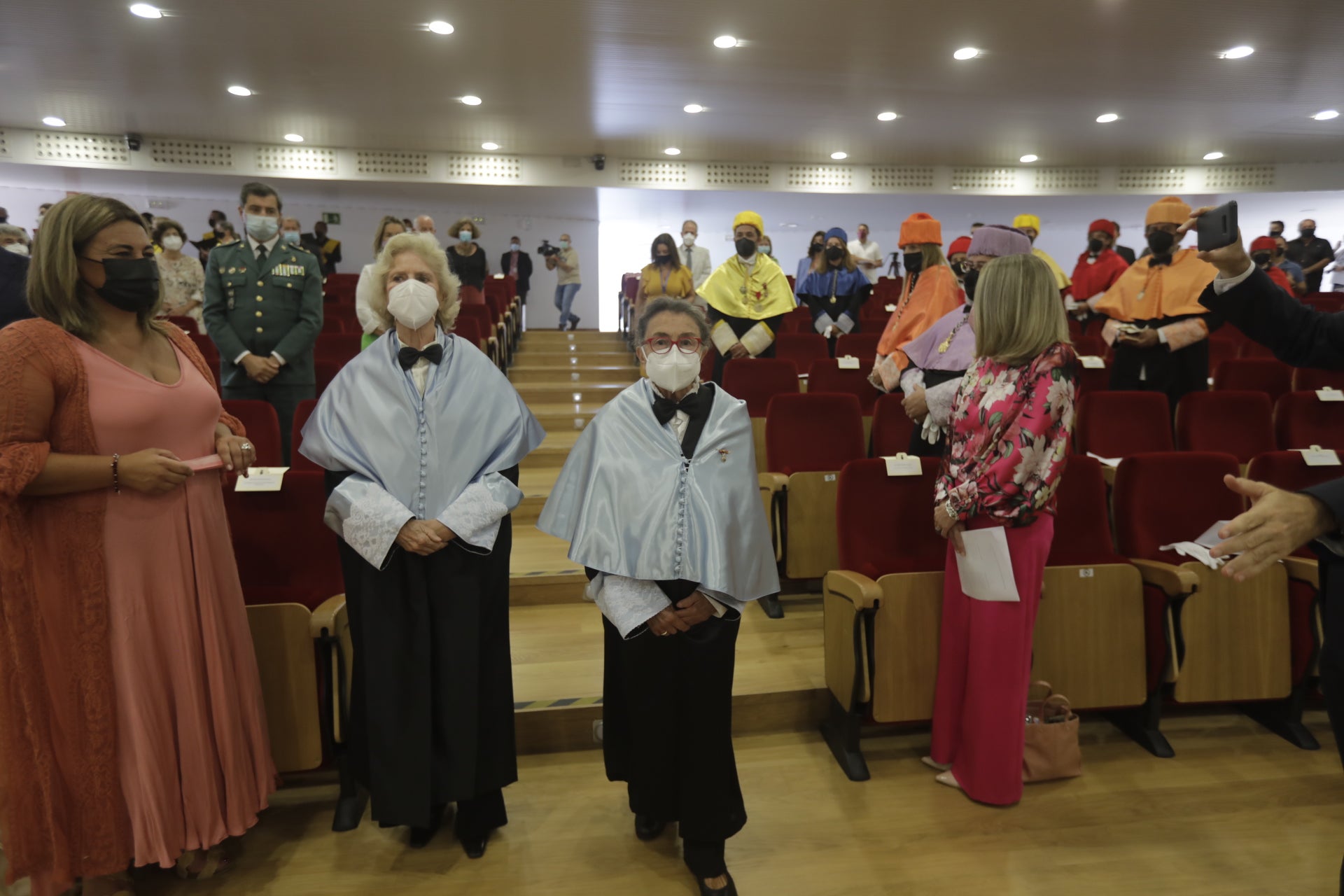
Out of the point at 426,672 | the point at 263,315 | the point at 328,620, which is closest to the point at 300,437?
the point at 263,315

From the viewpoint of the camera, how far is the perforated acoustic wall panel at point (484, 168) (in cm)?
1020

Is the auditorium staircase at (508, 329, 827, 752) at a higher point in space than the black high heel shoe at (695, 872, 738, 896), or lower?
higher

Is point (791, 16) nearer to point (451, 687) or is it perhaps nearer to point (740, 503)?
point (740, 503)

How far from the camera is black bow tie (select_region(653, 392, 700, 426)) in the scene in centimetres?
175

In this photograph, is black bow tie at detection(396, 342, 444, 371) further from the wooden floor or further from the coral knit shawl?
the wooden floor

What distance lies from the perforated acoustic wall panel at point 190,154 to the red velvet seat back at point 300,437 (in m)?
8.13

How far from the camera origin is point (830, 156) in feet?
34.3

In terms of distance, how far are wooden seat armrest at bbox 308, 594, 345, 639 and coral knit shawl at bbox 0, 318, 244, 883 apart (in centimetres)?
46

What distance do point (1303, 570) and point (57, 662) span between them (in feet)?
11.3

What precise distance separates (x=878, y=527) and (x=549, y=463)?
8.31 ft

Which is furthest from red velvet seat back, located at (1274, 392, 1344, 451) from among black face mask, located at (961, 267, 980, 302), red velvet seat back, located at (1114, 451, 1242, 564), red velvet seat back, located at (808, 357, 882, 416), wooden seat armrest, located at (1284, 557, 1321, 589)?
black face mask, located at (961, 267, 980, 302)

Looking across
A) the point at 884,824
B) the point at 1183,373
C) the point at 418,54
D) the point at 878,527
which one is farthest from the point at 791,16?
the point at 884,824

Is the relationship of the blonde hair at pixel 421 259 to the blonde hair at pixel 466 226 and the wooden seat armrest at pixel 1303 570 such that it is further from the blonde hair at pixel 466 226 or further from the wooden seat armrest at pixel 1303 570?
the blonde hair at pixel 466 226

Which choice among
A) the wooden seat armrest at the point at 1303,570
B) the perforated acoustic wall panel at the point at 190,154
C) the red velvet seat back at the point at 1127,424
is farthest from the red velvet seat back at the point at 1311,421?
the perforated acoustic wall panel at the point at 190,154
